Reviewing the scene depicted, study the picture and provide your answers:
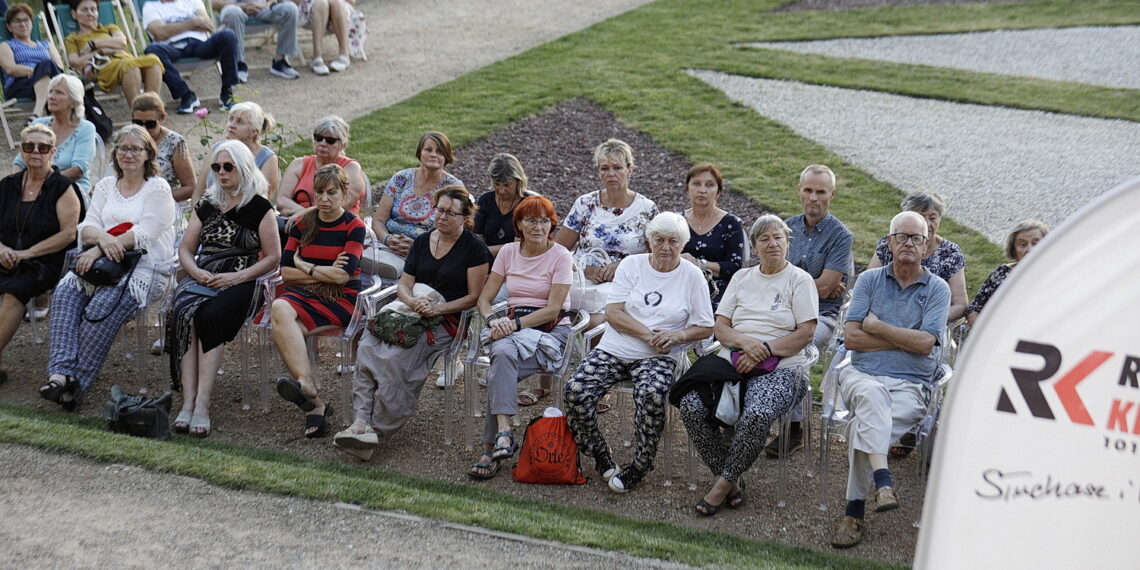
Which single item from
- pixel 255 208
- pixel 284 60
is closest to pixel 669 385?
pixel 255 208

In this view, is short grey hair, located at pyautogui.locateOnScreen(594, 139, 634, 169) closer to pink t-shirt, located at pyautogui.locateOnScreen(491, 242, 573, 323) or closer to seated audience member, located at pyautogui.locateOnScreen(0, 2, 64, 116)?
pink t-shirt, located at pyautogui.locateOnScreen(491, 242, 573, 323)

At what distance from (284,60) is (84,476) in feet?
26.8

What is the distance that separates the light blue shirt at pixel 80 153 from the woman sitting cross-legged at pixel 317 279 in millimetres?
2351

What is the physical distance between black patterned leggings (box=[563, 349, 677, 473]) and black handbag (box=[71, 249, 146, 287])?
2.99m

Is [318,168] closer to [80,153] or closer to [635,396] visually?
[80,153]

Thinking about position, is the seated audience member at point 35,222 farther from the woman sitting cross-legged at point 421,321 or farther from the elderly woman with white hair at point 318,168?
the woman sitting cross-legged at point 421,321

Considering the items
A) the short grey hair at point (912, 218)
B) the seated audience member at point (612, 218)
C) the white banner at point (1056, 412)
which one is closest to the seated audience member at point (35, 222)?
the seated audience member at point (612, 218)

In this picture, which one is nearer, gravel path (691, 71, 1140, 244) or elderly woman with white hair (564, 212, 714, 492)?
elderly woman with white hair (564, 212, 714, 492)

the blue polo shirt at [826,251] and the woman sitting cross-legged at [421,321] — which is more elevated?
the blue polo shirt at [826,251]

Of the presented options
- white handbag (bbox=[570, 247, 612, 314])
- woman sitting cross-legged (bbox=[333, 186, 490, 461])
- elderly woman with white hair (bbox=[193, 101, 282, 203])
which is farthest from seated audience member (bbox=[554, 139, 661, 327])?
Answer: elderly woman with white hair (bbox=[193, 101, 282, 203])

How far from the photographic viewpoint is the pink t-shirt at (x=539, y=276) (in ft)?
21.9

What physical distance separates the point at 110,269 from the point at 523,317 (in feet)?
8.52

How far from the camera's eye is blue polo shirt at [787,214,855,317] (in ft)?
22.1

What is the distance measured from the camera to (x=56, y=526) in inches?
197
